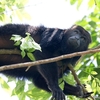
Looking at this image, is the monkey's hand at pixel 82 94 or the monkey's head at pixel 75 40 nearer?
the monkey's hand at pixel 82 94

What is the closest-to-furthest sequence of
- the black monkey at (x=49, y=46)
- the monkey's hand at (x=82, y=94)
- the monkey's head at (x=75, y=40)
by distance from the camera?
the monkey's hand at (x=82, y=94), the black monkey at (x=49, y=46), the monkey's head at (x=75, y=40)

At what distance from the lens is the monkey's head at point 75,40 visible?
4320 mm

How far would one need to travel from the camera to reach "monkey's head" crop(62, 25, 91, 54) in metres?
4.32

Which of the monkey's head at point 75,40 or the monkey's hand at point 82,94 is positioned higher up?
the monkey's head at point 75,40

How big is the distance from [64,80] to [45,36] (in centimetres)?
Result: 75

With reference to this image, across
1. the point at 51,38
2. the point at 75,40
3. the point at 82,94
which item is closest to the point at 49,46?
the point at 51,38

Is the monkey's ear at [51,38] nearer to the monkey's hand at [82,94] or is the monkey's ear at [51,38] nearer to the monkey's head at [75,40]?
the monkey's head at [75,40]

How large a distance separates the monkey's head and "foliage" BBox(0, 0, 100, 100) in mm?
205

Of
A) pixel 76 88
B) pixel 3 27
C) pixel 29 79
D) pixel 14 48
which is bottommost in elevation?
pixel 76 88

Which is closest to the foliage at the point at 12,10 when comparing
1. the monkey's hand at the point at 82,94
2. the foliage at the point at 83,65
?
the foliage at the point at 83,65

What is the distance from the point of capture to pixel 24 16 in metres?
4.43

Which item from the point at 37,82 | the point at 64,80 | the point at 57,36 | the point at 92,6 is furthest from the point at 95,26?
the point at 37,82

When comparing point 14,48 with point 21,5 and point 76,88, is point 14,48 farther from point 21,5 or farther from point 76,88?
point 76,88

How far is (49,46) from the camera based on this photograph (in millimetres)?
4262
